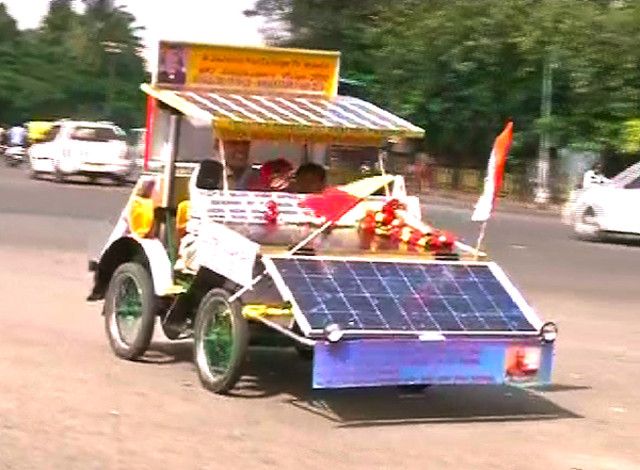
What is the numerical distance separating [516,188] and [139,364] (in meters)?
32.1

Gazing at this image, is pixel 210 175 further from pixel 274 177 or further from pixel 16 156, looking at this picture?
pixel 16 156

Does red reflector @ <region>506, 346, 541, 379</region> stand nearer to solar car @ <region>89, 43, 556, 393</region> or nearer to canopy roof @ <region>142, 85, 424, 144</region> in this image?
solar car @ <region>89, 43, 556, 393</region>

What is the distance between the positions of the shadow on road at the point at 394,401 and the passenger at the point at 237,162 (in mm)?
1238

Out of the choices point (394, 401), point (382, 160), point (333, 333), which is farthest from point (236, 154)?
point (333, 333)

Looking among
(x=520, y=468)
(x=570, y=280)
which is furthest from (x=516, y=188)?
(x=520, y=468)

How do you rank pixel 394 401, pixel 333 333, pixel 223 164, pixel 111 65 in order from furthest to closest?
pixel 111 65 → pixel 223 164 → pixel 394 401 → pixel 333 333

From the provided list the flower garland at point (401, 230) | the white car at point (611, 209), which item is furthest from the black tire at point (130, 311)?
the white car at point (611, 209)

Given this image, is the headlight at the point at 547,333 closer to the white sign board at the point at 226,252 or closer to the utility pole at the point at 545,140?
the white sign board at the point at 226,252

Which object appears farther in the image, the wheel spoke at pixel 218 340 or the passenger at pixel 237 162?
the passenger at pixel 237 162

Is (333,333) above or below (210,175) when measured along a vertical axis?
below

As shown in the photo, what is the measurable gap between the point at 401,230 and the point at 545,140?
101 feet

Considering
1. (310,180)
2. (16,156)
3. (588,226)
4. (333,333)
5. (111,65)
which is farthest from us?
(111,65)

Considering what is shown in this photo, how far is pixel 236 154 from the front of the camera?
9.27 meters

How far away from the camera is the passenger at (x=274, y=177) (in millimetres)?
9430
